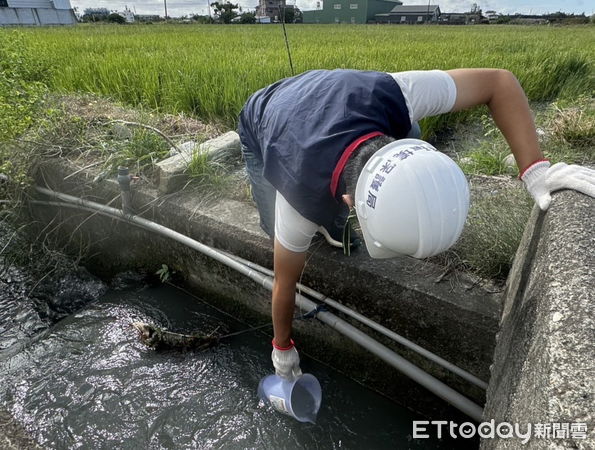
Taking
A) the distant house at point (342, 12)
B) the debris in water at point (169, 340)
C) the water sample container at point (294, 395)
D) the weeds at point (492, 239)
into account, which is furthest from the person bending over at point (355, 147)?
the distant house at point (342, 12)

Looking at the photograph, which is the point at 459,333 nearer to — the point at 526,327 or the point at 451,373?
the point at 451,373

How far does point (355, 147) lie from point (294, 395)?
1159 millimetres

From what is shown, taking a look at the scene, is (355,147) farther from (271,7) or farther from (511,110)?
(271,7)

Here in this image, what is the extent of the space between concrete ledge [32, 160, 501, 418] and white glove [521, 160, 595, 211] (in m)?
0.44

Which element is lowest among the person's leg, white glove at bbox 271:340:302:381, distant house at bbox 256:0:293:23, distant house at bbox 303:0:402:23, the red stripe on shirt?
distant house at bbox 303:0:402:23

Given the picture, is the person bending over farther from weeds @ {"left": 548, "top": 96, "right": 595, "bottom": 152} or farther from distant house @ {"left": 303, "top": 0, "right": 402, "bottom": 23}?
distant house @ {"left": 303, "top": 0, "right": 402, "bottom": 23}

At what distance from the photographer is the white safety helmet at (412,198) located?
1.06 metres

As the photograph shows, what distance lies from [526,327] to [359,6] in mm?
54920

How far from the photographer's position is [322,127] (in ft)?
4.07

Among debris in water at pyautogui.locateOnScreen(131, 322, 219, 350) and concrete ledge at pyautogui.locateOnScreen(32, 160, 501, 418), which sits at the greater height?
concrete ledge at pyautogui.locateOnScreen(32, 160, 501, 418)

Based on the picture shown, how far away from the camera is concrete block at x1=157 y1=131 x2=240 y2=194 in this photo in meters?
2.42

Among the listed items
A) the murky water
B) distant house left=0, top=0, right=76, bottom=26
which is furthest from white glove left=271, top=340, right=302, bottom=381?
distant house left=0, top=0, right=76, bottom=26

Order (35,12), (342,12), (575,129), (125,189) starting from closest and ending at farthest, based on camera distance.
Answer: (125,189)
(575,129)
(35,12)
(342,12)

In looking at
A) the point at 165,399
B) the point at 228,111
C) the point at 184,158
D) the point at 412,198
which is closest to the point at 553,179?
the point at 412,198
